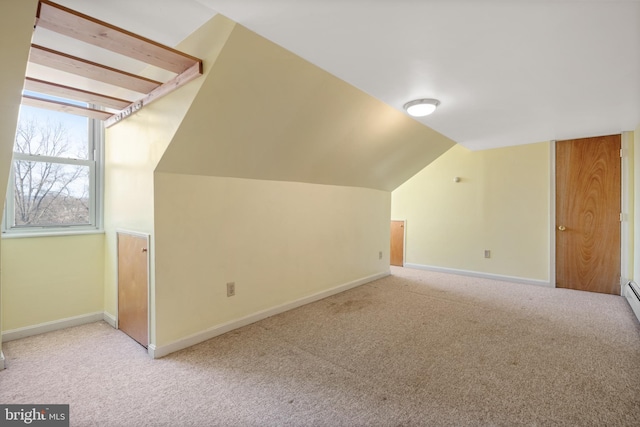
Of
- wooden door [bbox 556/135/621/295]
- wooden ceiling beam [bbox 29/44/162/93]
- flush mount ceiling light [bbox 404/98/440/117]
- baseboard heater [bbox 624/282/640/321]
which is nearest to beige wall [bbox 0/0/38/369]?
wooden ceiling beam [bbox 29/44/162/93]

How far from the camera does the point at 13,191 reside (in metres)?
2.65

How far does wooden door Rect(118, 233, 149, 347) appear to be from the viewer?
7.86 feet

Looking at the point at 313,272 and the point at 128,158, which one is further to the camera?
the point at 313,272

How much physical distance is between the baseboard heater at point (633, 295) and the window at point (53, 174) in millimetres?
5740

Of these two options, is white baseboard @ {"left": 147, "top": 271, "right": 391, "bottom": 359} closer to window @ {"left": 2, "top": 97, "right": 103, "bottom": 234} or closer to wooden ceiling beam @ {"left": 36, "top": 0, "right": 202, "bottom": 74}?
window @ {"left": 2, "top": 97, "right": 103, "bottom": 234}

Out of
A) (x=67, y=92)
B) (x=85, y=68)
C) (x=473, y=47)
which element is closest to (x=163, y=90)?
(x=85, y=68)

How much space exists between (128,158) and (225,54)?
1498mm

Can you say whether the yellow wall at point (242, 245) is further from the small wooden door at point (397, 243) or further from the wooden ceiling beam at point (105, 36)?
the small wooden door at point (397, 243)

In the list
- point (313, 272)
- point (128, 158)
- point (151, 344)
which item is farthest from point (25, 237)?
point (313, 272)

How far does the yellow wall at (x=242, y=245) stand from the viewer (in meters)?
2.34

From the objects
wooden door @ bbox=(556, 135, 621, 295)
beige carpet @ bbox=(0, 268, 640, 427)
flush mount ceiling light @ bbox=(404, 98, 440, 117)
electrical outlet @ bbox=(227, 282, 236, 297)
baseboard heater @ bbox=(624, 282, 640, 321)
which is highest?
flush mount ceiling light @ bbox=(404, 98, 440, 117)

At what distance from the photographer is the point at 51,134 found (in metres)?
2.83

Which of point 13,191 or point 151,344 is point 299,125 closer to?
point 151,344

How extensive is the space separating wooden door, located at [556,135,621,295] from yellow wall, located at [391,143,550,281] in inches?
7.0
